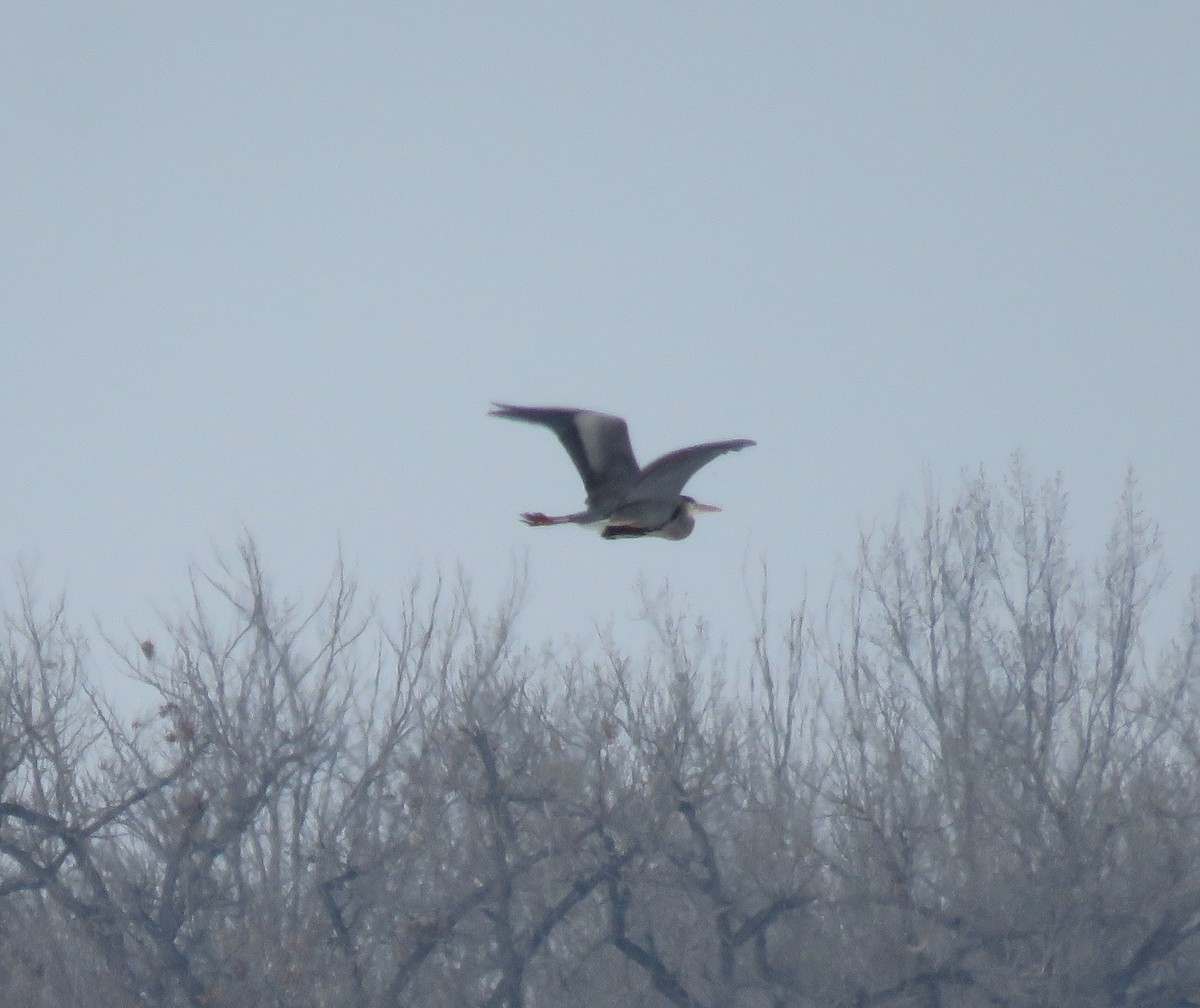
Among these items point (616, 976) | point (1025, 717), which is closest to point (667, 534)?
point (616, 976)

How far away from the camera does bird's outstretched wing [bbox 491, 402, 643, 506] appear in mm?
6363

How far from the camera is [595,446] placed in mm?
6648

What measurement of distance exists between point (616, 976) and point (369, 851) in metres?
3.48

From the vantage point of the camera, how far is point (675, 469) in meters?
6.61

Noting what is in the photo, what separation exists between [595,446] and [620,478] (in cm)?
19

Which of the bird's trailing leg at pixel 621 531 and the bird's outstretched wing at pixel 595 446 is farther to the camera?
the bird's trailing leg at pixel 621 531

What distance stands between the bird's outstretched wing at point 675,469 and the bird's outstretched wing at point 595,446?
8cm

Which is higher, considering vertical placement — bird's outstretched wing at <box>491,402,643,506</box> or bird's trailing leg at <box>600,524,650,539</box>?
bird's outstretched wing at <box>491,402,643,506</box>

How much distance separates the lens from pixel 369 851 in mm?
19641

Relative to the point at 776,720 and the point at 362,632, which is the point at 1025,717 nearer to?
the point at 776,720

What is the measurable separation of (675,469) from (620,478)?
26 centimetres

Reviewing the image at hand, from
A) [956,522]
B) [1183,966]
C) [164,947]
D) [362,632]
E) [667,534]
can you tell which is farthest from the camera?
[956,522]

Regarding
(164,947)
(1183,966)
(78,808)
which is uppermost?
(78,808)

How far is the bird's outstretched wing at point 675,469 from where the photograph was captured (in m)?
6.38
